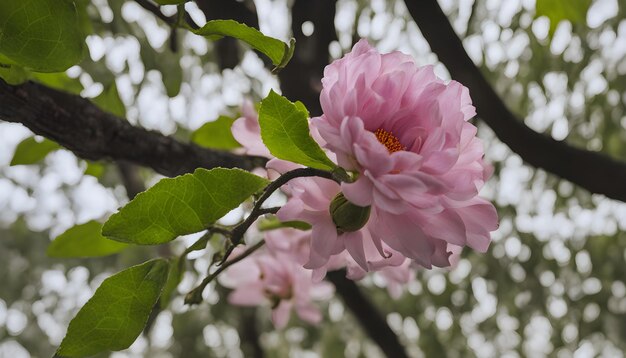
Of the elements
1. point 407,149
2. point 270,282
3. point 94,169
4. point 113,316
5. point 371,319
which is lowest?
point 371,319

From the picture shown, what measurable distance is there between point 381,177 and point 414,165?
2 centimetres

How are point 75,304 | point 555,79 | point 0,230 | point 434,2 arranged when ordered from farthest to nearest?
1. point 0,230
2. point 75,304
3. point 555,79
4. point 434,2

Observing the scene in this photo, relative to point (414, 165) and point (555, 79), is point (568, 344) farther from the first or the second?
point (414, 165)

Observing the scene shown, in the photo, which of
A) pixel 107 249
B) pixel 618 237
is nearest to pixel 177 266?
pixel 107 249

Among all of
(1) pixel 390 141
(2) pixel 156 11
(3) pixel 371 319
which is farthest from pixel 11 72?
(3) pixel 371 319

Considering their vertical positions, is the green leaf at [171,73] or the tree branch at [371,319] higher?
the green leaf at [171,73]

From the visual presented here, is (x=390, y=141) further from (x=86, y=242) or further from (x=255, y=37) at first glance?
(x=86, y=242)

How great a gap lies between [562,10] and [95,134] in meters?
0.34

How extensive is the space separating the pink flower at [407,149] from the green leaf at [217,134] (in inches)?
10.9

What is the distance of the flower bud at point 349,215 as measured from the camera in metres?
0.34

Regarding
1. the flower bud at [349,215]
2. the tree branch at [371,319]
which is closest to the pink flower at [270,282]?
the tree branch at [371,319]

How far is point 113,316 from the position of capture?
14.6 inches

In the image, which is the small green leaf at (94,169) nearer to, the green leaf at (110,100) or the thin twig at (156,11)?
the green leaf at (110,100)

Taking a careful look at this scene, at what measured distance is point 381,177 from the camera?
0.98 feet
